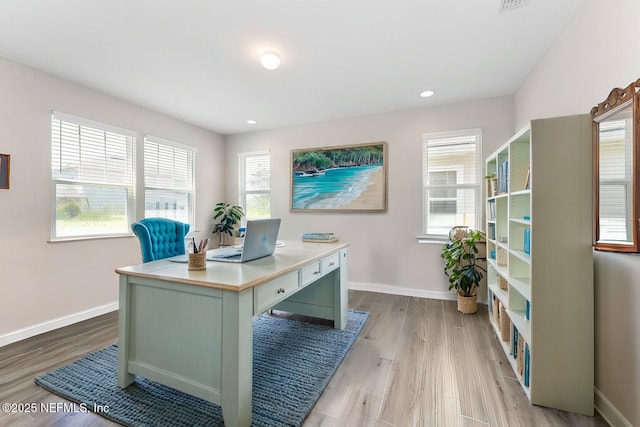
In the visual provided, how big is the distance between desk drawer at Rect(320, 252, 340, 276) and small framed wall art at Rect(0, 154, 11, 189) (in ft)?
9.29

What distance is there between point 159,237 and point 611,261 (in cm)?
311

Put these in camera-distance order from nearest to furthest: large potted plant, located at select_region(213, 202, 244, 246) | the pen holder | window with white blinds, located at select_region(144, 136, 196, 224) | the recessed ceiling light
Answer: the pen holder
the recessed ceiling light
window with white blinds, located at select_region(144, 136, 196, 224)
large potted plant, located at select_region(213, 202, 244, 246)

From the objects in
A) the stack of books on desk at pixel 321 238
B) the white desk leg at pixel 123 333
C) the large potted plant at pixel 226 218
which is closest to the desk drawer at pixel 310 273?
the stack of books on desk at pixel 321 238

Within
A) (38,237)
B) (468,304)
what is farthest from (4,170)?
(468,304)

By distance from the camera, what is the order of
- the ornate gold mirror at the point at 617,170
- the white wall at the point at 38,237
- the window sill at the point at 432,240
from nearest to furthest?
the ornate gold mirror at the point at 617,170
the white wall at the point at 38,237
the window sill at the point at 432,240

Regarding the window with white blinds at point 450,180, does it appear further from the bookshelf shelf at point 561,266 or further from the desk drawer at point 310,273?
the desk drawer at point 310,273

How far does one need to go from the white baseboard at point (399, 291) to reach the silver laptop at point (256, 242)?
218 cm

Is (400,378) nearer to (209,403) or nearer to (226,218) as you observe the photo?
(209,403)

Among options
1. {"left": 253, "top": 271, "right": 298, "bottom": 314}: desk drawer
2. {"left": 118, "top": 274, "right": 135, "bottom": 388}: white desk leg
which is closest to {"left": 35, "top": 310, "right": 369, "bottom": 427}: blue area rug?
{"left": 118, "top": 274, "right": 135, "bottom": 388}: white desk leg

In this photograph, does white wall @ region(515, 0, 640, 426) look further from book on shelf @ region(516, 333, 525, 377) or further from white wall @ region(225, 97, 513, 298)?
white wall @ region(225, 97, 513, 298)

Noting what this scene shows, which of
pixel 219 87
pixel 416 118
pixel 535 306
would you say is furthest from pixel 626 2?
pixel 219 87

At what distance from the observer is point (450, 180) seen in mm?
3553

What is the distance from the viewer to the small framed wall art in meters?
2.35

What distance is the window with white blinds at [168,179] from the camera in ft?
12.0
